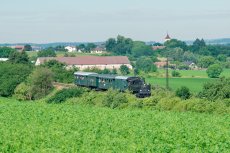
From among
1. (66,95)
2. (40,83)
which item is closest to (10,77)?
(40,83)

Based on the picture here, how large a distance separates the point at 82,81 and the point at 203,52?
110 metres

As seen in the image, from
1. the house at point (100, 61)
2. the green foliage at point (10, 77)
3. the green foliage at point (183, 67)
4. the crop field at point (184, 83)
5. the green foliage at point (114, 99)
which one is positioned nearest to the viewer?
the green foliage at point (114, 99)

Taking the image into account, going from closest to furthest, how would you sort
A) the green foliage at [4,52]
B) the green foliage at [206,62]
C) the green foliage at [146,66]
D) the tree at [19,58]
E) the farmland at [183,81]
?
1. the farmland at [183,81]
2. the tree at [19,58]
3. the green foliage at [146,66]
4. the green foliage at [206,62]
5. the green foliage at [4,52]

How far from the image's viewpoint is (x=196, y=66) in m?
145

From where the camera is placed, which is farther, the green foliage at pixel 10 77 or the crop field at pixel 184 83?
the green foliage at pixel 10 77

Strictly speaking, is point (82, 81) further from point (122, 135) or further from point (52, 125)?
point (122, 135)

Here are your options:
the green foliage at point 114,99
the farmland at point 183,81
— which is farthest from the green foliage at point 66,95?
the farmland at point 183,81

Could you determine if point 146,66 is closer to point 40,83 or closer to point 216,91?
point 40,83

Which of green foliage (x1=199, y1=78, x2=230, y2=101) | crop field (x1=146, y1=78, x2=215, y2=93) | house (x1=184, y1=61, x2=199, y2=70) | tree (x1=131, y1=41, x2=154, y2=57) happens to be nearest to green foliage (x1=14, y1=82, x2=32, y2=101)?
crop field (x1=146, y1=78, x2=215, y2=93)

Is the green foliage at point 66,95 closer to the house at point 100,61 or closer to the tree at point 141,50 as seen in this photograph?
the house at point 100,61

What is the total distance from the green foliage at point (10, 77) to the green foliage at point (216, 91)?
101 ft

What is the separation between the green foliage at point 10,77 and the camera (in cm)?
7919

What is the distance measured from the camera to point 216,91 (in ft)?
178

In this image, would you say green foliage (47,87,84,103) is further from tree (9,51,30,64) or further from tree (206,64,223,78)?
tree (206,64,223,78)
